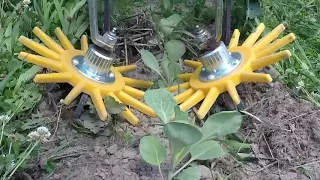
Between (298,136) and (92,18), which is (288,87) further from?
(92,18)

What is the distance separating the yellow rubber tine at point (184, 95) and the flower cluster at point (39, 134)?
0.35 metres

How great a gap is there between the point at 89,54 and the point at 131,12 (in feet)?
1.32

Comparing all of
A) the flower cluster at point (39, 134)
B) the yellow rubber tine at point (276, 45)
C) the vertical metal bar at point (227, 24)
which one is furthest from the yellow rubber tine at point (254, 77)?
the flower cluster at point (39, 134)

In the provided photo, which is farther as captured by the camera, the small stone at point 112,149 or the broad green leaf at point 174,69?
the broad green leaf at point 174,69

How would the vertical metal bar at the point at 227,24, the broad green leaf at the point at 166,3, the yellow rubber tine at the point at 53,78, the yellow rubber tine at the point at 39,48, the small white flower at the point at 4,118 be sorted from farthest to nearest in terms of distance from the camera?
the broad green leaf at the point at 166,3 → the vertical metal bar at the point at 227,24 → the yellow rubber tine at the point at 39,48 → the yellow rubber tine at the point at 53,78 → the small white flower at the point at 4,118

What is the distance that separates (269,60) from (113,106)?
1.40 ft

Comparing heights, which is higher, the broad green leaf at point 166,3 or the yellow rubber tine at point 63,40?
the yellow rubber tine at point 63,40

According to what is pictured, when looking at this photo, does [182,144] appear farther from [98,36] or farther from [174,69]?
[98,36]

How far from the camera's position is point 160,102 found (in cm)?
145

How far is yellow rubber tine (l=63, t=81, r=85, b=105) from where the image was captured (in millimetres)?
1670

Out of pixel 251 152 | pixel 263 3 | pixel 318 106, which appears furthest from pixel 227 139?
pixel 263 3

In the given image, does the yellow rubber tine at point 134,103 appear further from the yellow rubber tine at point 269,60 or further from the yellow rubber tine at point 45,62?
the yellow rubber tine at point 269,60

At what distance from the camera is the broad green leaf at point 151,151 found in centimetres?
143

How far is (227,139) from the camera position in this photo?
1.66 m
